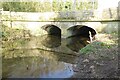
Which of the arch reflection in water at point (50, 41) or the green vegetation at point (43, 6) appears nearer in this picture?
the arch reflection in water at point (50, 41)

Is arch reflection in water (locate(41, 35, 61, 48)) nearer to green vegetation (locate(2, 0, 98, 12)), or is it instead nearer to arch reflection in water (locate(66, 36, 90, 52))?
arch reflection in water (locate(66, 36, 90, 52))

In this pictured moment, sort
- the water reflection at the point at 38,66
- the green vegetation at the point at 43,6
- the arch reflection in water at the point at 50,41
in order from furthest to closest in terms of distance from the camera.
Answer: the green vegetation at the point at 43,6
the arch reflection in water at the point at 50,41
the water reflection at the point at 38,66

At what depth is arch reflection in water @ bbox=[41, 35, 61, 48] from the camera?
2186cm

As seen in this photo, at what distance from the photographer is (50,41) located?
934 inches

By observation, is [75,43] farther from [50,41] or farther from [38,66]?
[38,66]

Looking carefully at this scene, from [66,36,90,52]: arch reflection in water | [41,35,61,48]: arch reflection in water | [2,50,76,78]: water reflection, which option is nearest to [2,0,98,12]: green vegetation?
[41,35,61,48]: arch reflection in water

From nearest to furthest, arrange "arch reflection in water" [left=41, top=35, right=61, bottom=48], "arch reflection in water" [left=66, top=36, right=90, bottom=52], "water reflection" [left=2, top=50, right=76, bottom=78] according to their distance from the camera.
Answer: "water reflection" [left=2, top=50, right=76, bottom=78], "arch reflection in water" [left=66, top=36, right=90, bottom=52], "arch reflection in water" [left=41, top=35, right=61, bottom=48]

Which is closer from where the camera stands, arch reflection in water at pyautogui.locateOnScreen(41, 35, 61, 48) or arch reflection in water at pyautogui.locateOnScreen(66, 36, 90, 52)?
arch reflection in water at pyautogui.locateOnScreen(66, 36, 90, 52)

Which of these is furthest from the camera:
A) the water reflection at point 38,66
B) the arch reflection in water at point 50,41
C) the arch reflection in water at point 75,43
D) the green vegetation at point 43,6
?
the green vegetation at point 43,6

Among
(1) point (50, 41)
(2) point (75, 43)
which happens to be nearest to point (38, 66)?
(2) point (75, 43)

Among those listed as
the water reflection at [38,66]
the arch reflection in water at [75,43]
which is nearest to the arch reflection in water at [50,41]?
the arch reflection in water at [75,43]

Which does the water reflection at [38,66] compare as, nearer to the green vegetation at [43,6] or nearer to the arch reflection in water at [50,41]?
the arch reflection in water at [50,41]

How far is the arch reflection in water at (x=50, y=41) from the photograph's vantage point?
2186cm

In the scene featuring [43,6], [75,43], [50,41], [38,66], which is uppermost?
[43,6]
